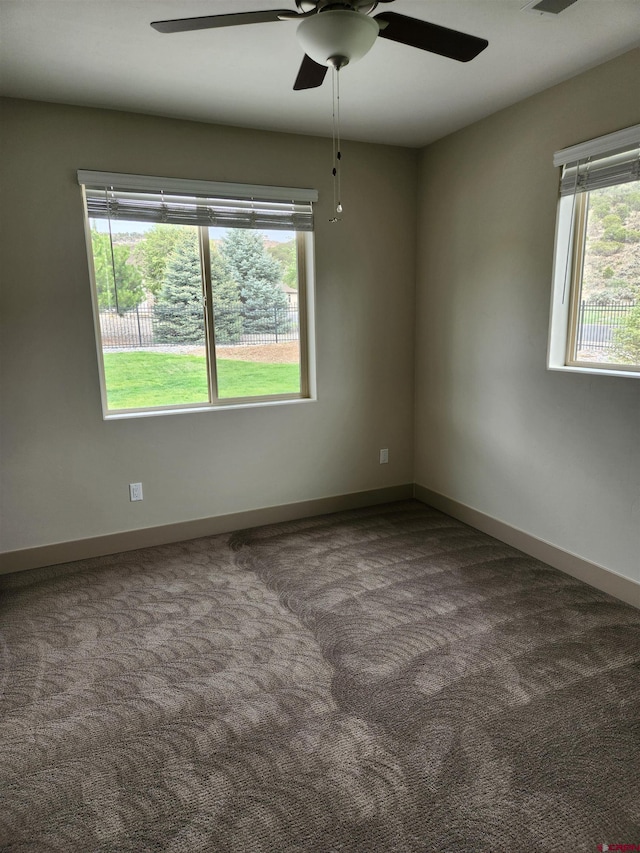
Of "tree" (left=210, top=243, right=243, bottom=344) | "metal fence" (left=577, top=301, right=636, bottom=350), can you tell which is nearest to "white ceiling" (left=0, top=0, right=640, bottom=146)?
"tree" (left=210, top=243, right=243, bottom=344)

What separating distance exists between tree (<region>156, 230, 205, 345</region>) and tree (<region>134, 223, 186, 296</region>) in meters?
0.02

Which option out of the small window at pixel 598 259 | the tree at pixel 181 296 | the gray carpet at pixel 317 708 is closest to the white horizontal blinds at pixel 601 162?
the small window at pixel 598 259

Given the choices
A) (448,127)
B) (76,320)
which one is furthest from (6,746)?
(448,127)

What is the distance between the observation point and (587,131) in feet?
8.35

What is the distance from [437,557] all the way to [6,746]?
229cm

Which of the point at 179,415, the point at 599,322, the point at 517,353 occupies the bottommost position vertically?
the point at 179,415

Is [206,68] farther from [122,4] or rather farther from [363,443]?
[363,443]

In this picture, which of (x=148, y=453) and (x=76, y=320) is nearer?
(x=76, y=320)

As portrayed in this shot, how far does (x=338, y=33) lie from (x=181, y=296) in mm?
2060

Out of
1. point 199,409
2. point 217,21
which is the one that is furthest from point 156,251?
point 217,21

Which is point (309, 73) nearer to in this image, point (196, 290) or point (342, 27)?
point (342, 27)

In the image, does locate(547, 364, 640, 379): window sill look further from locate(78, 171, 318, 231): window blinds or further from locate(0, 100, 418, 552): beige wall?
locate(78, 171, 318, 231): window blinds

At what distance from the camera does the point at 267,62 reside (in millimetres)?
2365

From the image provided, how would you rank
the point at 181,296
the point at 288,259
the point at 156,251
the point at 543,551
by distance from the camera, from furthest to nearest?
the point at 288,259
the point at 181,296
the point at 156,251
the point at 543,551
